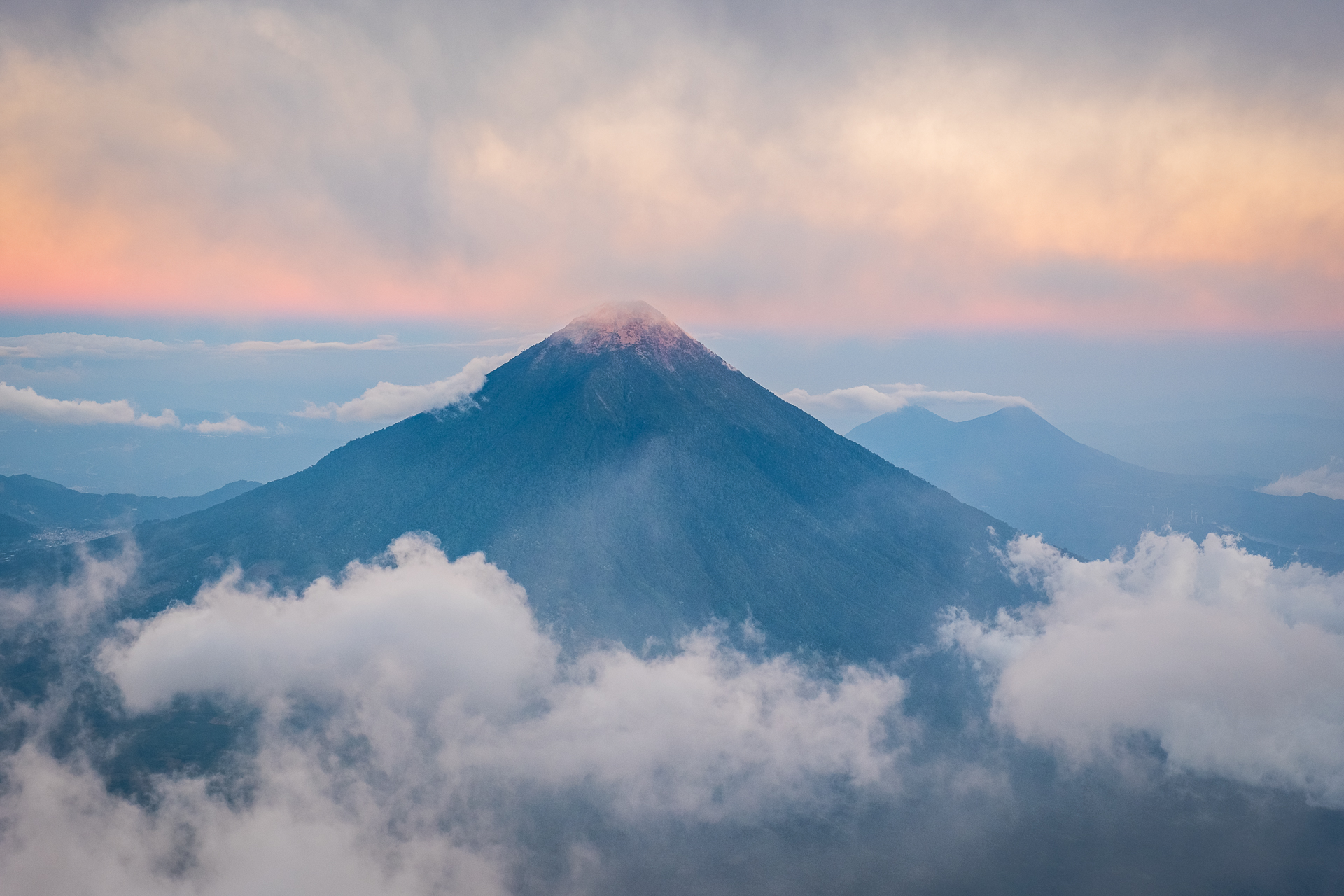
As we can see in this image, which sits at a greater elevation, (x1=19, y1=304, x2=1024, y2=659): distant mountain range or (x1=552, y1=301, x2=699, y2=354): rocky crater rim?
(x1=552, y1=301, x2=699, y2=354): rocky crater rim

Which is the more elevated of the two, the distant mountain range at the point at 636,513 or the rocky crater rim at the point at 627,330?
the rocky crater rim at the point at 627,330

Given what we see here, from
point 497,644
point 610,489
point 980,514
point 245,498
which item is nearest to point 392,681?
point 497,644

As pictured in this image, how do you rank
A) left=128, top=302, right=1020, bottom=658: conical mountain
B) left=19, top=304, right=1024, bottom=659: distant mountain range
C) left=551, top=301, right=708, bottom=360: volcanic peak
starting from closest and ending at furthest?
left=19, top=304, right=1024, bottom=659: distant mountain range < left=128, top=302, right=1020, bottom=658: conical mountain < left=551, top=301, right=708, bottom=360: volcanic peak

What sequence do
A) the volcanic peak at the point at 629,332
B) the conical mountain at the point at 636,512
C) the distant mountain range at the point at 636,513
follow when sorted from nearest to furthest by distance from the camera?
the distant mountain range at the point at 636,513, the conical mountain at the point at 636,512, the volcanic peak at the point at 629,332

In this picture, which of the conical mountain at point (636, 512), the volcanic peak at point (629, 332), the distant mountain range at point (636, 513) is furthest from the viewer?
the volcanic peak at point (629, 332)

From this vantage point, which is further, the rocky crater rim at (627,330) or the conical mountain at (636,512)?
the rocky crater rim at (627,330)

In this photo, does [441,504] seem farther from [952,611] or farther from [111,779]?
[952,611]
